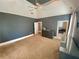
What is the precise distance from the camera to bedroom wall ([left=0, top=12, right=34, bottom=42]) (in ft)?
12.2

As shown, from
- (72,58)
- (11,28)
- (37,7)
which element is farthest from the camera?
(37,7)

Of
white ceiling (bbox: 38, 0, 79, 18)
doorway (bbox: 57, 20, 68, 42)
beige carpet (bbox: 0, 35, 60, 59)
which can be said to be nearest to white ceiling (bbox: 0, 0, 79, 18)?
white ceiling (bbox: 38, 0, 79, 18)

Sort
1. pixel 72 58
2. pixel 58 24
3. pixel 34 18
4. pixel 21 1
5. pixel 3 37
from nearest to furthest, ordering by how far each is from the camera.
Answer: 1. pixel 72 58
2. pixel 3 37
3. pixel 21 1
4. pixel 58 24
5. pixel 34 18

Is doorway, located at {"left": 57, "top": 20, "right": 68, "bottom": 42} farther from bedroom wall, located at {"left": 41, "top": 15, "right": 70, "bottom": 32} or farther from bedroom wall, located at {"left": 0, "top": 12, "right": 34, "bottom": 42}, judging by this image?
bedroom wall, located at {"left": 0, "top": 12, "right": 34, "bottom": 42}

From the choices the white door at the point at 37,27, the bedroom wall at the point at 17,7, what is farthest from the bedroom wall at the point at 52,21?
the bedroom wall at the point at 17,7

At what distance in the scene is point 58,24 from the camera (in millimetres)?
5082

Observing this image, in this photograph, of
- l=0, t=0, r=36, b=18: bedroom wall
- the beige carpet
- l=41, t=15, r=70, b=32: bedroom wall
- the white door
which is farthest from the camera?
the white door

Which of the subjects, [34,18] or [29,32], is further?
[34,18]

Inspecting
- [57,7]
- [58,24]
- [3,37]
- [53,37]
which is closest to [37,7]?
[57,7]

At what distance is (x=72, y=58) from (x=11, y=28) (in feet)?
12.1

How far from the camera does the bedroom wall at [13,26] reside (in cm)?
373

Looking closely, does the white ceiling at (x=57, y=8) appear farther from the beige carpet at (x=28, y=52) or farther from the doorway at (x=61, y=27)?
the beige carpet at (x=28, y=52)

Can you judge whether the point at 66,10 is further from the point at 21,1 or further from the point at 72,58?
the point at 72,58

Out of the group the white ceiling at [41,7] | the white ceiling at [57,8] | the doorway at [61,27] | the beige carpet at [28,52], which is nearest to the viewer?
the beige carpet at [28,52]
